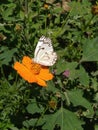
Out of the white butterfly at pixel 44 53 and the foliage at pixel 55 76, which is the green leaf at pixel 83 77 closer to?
the foliage at pixel 55 76

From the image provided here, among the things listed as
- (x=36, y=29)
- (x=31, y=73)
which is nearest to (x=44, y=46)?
(x=31, y=73)

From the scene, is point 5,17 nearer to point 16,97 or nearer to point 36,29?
point 36,29

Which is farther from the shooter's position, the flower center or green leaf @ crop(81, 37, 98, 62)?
green leaf @ crop(81, 37, 98, 62)

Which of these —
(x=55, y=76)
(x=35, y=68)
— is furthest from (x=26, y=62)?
(x=55, y=76)

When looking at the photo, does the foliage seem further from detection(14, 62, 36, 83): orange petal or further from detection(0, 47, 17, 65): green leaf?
detection(14, 62, 36, 83): orange petal

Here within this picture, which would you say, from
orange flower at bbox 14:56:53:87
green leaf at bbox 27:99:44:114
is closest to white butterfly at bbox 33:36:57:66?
orange flower at bbox 14:56:53:87

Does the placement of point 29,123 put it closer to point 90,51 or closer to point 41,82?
point 41,82
